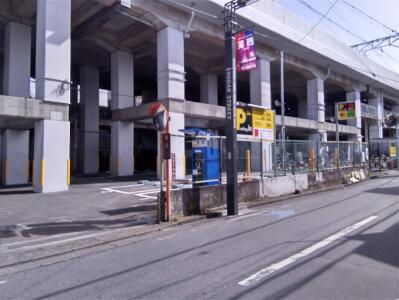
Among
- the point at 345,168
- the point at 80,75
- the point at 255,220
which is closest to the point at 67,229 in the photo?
the point at 255,220

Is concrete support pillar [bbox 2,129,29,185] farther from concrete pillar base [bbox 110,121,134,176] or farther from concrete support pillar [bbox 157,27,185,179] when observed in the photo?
concrete support pillar [bbox 157,27,185,179]

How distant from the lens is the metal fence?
1206 centimetres

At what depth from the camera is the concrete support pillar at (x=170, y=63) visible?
2259 cm

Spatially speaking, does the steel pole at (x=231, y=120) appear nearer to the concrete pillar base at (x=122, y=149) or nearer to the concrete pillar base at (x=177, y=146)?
the concrete pillar base at (x=177, y=146)

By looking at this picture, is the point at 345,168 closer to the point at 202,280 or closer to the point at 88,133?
the point at 202,280

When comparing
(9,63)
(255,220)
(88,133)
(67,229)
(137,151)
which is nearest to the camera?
(67,229)

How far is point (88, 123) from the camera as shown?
98.3 feet

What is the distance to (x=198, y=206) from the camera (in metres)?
11.1

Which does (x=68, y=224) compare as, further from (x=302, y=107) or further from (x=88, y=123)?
(x=302, y=107)

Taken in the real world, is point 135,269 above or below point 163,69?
below

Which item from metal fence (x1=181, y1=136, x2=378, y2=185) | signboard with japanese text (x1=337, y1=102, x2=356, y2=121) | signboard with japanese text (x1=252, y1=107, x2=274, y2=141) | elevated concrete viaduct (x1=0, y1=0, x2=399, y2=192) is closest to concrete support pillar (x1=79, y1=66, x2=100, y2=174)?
elevated concrete viaduct (x1=0, y1=0, x2=399, y2=192)

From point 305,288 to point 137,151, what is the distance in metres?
32.3

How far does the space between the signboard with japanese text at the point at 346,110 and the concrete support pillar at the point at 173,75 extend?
11.7 m

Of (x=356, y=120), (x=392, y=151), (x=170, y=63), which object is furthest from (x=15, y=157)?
(x=356, y=120)
